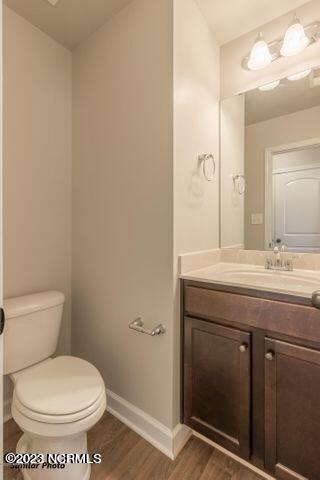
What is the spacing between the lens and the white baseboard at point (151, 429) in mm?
1322

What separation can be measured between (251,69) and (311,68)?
0.34 m

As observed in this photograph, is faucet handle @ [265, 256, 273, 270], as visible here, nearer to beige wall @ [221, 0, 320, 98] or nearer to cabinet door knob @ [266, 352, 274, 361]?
cabinet door knob @ [266, 352, 274, 361]

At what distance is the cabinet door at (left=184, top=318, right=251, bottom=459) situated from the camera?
1179 mm

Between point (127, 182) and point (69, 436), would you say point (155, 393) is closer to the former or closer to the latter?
point (69, 436)

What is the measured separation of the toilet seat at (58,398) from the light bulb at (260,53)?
198 centimetres

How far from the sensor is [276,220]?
64.1 inches

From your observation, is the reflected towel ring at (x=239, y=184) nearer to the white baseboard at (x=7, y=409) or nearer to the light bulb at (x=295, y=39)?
the light bulb at (x=295, y=39)

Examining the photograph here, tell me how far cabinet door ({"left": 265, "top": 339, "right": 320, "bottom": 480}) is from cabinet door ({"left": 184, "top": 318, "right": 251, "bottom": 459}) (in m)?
0.10

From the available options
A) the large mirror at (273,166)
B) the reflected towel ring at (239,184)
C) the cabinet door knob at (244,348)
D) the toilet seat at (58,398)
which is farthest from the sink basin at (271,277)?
the toilet seat at (58,398)

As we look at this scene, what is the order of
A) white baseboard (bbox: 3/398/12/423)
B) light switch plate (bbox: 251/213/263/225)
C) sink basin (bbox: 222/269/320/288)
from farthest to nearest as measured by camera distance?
light switch plate (bbox: 251/213/263/225) < white baseboard (bbox: 3/398/12/423) < sink basin (bbox: 222/269/320/288)

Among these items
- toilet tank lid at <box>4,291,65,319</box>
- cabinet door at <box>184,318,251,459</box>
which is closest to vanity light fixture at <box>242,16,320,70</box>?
cabinet door at <box>184,318,251,459</box>

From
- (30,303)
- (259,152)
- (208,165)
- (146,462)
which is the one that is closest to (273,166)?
(259,152)

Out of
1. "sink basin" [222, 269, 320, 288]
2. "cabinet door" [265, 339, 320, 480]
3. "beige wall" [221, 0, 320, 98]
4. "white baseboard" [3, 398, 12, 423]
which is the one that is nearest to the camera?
"cabinet door" [265, 339, 320, 480]

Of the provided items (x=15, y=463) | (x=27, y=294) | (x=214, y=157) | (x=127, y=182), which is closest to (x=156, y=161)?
(x=127, y=182)
